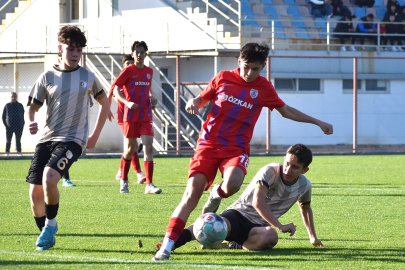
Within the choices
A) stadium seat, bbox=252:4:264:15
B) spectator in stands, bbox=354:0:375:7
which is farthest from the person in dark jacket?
spectator in stands, bbox=354:0:375:7

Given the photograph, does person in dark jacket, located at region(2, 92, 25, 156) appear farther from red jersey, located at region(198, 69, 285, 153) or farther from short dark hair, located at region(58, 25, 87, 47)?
red jersey, located at region(198, 69, 285, 153)

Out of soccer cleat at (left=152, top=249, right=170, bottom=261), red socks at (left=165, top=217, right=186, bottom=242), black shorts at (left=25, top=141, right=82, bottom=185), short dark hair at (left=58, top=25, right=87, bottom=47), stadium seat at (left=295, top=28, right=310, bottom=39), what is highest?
stadium seat at (left=295, top=28, right=310, bottom=39)

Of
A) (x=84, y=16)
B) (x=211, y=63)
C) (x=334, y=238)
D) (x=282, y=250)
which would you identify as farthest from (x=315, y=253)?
(x=84, y=16)

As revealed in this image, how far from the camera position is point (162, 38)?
23.8 metres

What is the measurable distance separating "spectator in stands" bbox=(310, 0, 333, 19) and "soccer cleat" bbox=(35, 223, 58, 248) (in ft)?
67.8

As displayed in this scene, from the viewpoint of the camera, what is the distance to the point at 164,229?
22.9 feet

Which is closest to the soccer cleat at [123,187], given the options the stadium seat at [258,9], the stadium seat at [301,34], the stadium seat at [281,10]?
the stadium seat at [301,34]

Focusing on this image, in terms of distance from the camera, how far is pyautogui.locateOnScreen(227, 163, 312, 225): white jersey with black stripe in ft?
19.0

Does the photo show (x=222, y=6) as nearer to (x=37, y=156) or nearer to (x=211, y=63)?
(x=211, y=63)

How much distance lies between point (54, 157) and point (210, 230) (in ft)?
4.56

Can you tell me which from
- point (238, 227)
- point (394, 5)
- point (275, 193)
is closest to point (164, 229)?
point (238, 227)

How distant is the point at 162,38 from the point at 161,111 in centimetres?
349

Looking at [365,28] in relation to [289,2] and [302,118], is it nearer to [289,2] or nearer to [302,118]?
[289,2]

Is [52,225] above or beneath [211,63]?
beneath
